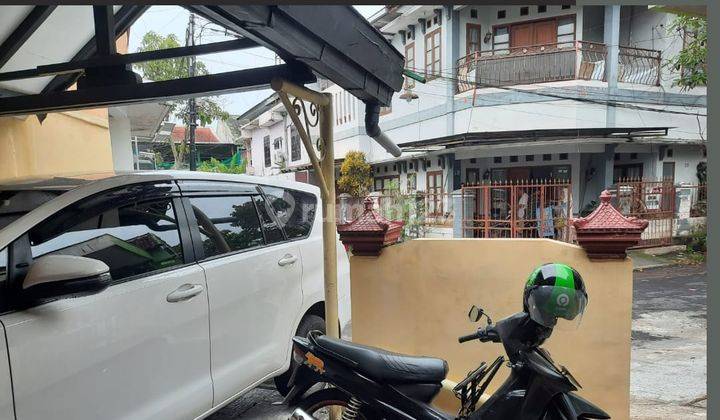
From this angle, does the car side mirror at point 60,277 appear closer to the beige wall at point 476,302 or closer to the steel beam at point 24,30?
the beige wall at point 476,302

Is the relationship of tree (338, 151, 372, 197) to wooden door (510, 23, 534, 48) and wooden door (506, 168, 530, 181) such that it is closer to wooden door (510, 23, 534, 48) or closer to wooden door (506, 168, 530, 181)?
wooden door (506, 168, 530, 181)

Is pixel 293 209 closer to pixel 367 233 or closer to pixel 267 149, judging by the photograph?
pixel 367 233

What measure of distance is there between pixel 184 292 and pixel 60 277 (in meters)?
0.73

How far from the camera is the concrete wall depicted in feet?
15.3

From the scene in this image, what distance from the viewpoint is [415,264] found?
3467 mm

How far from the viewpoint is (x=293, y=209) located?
145 inches

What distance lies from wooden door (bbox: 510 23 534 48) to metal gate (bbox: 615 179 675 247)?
4.97 meters

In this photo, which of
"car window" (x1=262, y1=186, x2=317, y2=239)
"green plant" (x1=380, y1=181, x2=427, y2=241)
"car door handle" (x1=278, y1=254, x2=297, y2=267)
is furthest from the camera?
"green plant" (x1=380, y1=181, x2=427, y2=241)

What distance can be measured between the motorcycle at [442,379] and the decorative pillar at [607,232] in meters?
0.99

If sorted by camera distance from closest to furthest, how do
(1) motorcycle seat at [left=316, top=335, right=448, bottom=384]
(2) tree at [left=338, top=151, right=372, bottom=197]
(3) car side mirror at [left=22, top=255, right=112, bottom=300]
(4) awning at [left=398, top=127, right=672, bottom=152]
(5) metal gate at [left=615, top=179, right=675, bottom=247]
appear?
(3) car side mirror at [left=22, top=255, right=112, bottom=300] < (1) motorcycle seat at [left=316, top=335, right=448, bottom=384] < (5) metal gate at [left=615, top=179, right=675, bottom=247] < (4) awning at [left=398, top=127, right=672, bottom=152] < (2) tree at [left=338, top=151, right=372, bottom=197]

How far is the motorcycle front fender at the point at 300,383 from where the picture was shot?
237 cm

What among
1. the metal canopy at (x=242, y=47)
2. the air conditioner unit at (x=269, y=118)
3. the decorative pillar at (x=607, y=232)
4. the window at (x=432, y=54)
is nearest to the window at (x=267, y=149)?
the air conditioner unit at (x=269, y=118)

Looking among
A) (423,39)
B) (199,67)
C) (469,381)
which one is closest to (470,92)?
(423,39)

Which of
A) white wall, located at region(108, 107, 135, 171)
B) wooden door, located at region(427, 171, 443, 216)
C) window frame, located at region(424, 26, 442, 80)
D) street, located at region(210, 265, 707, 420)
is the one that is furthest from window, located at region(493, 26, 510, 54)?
white wall, located at region(108, 107, 135, 171)
